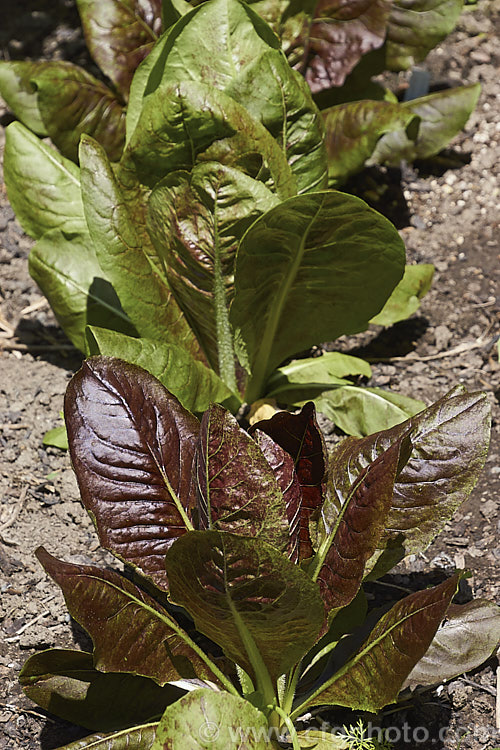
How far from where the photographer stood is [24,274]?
10.2ft

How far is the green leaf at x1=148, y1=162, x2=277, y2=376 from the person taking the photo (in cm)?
204

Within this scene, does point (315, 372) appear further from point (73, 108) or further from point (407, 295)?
point (73, 108)

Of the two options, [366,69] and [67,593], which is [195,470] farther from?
[366,69]

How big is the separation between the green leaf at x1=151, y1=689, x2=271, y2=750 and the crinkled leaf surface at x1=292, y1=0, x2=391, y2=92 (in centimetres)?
231

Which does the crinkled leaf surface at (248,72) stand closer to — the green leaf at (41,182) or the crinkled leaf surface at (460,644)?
the green leaf at (41,182)

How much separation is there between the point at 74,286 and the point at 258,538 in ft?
3.98

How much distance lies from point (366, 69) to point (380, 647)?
2415 mm

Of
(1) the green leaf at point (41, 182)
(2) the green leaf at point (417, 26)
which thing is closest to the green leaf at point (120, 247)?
(1) the green leaf at point (41, 182)

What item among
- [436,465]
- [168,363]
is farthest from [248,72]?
[436,465]

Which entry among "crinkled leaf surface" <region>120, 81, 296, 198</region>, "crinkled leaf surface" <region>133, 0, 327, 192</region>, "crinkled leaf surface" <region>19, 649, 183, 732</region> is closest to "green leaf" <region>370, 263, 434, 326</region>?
"crinkled leaf surface" <region>133, 0, 327, 192</region>

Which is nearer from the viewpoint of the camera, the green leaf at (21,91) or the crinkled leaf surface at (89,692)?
the crinkled leaf surface at (89,692)

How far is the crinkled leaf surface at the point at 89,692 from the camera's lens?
1675 mm

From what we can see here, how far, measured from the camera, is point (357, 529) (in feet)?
5.17

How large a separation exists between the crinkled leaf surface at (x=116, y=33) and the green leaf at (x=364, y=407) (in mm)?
1397
